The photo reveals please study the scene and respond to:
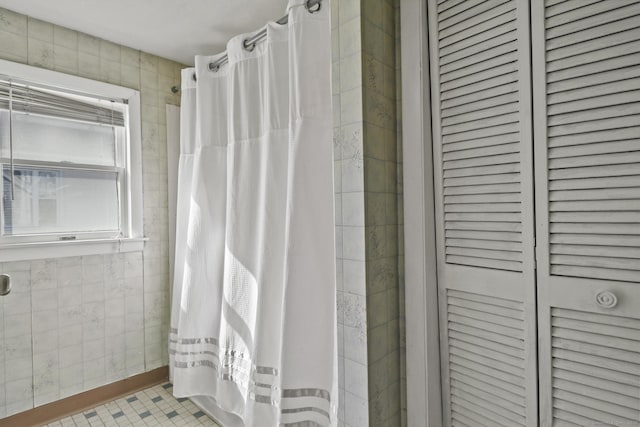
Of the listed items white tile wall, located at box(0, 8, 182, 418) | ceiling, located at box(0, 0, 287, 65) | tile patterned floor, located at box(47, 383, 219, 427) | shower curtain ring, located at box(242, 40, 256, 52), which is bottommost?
tile patterned floor, located at box(47, 383, 219, 427)

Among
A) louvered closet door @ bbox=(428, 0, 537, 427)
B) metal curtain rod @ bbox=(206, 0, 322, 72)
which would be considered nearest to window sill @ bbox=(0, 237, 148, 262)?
metal curtain rod @ bbox=(206, 0, 322, 72)

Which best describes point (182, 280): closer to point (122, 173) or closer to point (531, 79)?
point (122, 173)

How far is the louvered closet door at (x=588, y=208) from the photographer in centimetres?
80

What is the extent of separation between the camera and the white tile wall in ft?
5.73

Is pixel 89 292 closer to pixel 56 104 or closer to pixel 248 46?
pixel 56 104

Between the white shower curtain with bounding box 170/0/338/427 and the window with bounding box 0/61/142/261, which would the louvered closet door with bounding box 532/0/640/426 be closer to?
the white shower curtain with bounding box 170/0/338/427

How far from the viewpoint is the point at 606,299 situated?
821 mm

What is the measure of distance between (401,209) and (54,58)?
6.81 ft

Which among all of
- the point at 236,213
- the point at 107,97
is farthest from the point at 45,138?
the point at 236,213

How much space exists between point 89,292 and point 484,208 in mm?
2142

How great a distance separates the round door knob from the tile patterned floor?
6.08 ft

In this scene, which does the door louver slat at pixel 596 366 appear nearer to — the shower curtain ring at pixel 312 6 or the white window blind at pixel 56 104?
the shower curtain ring at pixel 312 6

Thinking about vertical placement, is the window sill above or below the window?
below

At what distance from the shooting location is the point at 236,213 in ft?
5.29
